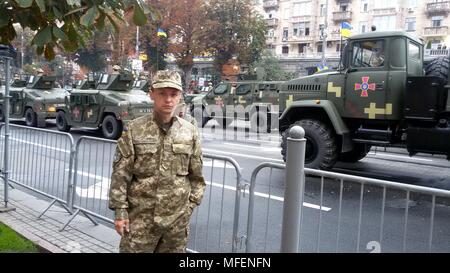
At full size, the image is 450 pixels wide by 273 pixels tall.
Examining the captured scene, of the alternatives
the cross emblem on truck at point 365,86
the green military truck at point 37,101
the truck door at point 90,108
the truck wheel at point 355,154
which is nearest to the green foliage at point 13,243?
the cross emblem on truck at point 365,86

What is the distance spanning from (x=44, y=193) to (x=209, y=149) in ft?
20.3

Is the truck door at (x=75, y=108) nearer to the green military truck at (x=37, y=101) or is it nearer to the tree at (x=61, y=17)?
the green military truck at (x=37, y=101)

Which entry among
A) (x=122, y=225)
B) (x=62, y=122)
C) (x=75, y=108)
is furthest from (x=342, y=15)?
(x=122, y=225)

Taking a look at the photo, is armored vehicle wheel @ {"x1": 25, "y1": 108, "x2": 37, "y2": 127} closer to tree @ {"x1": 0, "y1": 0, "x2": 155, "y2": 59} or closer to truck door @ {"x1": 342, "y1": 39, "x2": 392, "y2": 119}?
truck door @ {"x1": 342, "y1": 39, "x2": 392, "y2": 119}

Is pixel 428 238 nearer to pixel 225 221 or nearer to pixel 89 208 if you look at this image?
pixel 225 221

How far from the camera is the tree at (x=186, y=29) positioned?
33.3 metres

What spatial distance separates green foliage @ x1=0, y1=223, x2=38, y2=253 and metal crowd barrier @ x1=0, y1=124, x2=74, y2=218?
1.00 meters

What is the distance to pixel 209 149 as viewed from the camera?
1165cm

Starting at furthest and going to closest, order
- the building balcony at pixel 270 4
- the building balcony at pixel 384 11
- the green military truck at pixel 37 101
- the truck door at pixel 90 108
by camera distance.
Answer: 1. the building balcony at pixel 270 4
2. the building balcony at pixel 384 11
3. the green military truck at pixel 37 101
4. the truck door at pixel 90 108

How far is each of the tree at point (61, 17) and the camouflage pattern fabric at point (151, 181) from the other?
0.73 metres

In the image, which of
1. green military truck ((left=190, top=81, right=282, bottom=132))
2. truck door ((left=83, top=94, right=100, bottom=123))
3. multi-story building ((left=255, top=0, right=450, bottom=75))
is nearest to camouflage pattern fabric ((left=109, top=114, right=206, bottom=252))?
truck door ((left=83, top=94, right=100, bottom=123))

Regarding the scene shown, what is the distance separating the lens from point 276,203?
440 centimetres

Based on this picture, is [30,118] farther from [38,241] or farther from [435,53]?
[435,53]

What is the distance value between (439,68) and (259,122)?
374 inches
